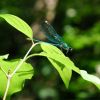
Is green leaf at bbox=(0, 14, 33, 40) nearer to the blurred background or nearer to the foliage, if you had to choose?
the foliage

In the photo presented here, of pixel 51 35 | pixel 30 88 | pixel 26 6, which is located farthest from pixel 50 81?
pixel 51 35

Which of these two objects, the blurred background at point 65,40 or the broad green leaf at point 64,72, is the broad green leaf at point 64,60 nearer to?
the broad green leaf at point 64,72

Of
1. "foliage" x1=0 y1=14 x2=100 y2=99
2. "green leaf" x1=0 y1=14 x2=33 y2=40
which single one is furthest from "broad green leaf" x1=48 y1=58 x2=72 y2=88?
"green leaf" x1=0 y1=14 x2=33 y2=40

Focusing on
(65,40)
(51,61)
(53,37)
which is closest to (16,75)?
(51,61)

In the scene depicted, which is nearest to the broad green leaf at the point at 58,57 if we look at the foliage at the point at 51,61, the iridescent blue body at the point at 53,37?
the foliage at the point at 51,61

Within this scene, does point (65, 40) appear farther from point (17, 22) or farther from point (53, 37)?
point (17, 22)
